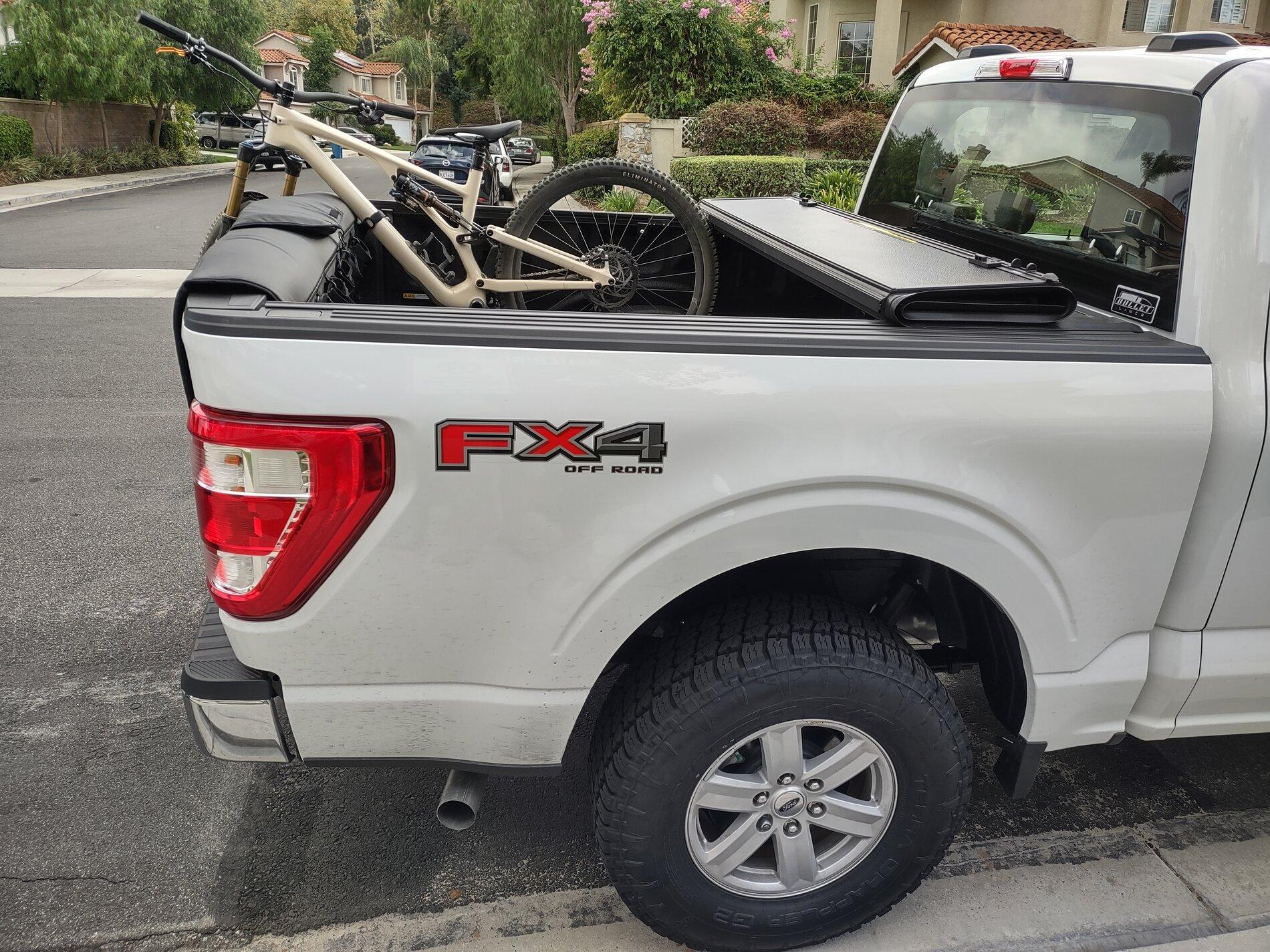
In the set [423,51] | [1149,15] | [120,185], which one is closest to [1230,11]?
[1149,15]

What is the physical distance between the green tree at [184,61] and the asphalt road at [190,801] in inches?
1128

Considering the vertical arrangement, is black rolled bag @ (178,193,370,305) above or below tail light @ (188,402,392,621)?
above

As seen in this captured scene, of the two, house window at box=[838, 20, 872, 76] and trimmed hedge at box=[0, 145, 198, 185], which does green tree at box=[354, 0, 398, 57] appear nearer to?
trimmed hedge at box=[0, 145, 198, 185]

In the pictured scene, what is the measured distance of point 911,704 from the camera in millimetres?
2096

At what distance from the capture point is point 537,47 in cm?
3259

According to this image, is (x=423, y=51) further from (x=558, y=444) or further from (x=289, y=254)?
(x=558, y=444)

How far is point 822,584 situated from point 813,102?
19.5m

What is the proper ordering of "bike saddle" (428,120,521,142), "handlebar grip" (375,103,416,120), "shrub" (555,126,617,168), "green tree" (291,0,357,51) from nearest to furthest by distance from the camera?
1. "handlebar grip" (375,103,416,120)
2. "bike saddle" (428,120,521,142)
3. "shrub" (555,126,617,168)
4. "green tree" (291,0,357,51)

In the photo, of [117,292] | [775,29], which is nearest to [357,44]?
[775,29]

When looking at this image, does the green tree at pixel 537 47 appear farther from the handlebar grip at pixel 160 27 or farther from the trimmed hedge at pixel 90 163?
the handlebar grip at pixel 160 27

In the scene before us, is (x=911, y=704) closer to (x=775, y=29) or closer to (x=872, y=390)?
(x=872, y=390)

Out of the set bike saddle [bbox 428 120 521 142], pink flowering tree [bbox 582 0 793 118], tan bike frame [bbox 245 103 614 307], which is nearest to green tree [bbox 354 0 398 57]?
pink flowering tree [bbox 582 0 793 118]

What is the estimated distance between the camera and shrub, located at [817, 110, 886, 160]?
18.8 metres

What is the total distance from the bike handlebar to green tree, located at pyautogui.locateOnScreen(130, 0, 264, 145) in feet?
90.3
